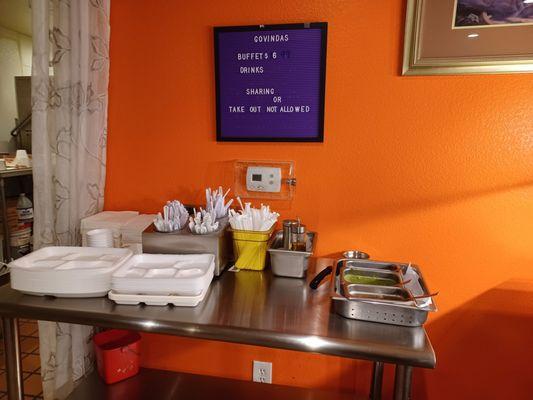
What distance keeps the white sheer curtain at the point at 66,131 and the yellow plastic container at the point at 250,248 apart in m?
0.67

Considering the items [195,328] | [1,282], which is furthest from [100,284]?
[1,282]

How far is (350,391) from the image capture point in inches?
59.2

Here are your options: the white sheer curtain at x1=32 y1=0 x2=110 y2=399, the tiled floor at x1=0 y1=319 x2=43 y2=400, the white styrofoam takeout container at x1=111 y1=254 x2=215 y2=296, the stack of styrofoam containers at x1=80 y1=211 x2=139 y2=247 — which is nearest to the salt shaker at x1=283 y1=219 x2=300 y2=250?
the white styrofoam takeout container at x1=111 y1=254 x2=215 y2=296

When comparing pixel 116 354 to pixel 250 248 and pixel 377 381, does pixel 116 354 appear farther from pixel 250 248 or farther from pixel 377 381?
pixel 377 381

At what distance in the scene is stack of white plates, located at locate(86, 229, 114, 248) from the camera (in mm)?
1283

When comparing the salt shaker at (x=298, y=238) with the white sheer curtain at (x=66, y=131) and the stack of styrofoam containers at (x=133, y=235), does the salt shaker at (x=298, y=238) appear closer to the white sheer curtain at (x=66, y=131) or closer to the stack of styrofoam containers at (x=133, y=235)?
the stack of styrofoam containers at (x=133, y=235)

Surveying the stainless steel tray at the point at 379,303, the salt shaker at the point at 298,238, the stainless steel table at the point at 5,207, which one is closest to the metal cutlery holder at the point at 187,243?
the salt shaker at the point at 298,238

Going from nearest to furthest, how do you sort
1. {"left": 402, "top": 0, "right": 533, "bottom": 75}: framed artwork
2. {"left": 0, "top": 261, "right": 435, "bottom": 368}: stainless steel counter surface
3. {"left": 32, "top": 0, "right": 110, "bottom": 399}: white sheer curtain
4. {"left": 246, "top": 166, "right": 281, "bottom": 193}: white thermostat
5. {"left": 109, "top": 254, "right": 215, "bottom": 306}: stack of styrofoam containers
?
{"left": 0, "top": 261, "right": 435, "bottom": 368}: stainless steel counter surface, {"left": 109, "top": 254, "right": 215, "bottom": 306}: stack of styrofoam containers, {"left": 402, "top": 0, "right": 533, "bottom": 75}: framed artwork, {"left": 32, "top": 0, "right": 110, "bottom": 399}: white sheer curtain, {"left": 246, "top": 166, "right": 281, "bottom": 193}: white thermostat

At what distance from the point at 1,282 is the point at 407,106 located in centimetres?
244

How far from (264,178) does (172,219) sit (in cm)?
39

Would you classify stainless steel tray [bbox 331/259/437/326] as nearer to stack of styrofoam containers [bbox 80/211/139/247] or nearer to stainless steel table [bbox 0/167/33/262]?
stack of styrofoam containers [bbox 80/211/139/247]

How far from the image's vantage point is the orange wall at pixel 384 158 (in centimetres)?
127

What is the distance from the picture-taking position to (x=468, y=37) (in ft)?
3.94

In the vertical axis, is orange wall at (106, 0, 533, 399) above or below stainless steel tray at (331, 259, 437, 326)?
above
